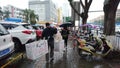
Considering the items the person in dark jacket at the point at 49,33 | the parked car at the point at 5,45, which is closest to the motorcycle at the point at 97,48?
the person in dark jacket at the point at 49,33

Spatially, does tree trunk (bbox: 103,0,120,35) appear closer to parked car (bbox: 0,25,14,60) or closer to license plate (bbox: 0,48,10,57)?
parked car (bbox: 0,25,14,60)

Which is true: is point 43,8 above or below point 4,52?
above

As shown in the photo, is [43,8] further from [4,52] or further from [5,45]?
[4,52]

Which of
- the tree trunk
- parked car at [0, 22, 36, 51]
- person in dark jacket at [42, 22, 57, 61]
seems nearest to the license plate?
person in dark jacket at [42, 22, 57, 61]

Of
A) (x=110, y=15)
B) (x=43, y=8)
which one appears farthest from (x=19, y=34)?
(x=43, y=8)

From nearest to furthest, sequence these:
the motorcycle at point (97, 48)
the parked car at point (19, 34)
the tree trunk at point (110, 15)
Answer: the motorcycle at point (97, 48) → the parked car at point (19, 34) → the tree trunk at point (110, 15)

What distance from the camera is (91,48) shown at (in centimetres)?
977

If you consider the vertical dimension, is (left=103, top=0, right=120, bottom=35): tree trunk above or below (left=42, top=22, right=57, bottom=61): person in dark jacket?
above

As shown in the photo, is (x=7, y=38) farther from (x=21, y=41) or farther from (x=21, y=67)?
(x=21, y=41)

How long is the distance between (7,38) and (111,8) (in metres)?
6.35

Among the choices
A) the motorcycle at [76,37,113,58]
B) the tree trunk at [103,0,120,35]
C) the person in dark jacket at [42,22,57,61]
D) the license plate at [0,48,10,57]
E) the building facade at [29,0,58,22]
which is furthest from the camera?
the building facade at [29,0,58,22]

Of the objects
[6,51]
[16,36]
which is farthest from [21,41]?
[6,51]

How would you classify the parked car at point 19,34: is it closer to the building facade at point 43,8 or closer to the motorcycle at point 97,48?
the motorcycle at point 97,48

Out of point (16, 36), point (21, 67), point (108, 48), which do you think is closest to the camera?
point (21, 67)
